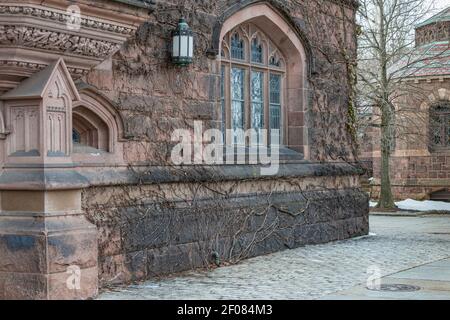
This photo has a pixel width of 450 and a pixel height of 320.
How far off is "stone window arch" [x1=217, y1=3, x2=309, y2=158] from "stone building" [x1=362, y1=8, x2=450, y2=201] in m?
15.5

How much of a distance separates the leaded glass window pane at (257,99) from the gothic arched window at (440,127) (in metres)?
17.9

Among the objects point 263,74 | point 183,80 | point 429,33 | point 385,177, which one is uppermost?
point 429,33

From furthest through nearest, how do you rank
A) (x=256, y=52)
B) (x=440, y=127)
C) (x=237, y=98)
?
(x=440, y=127) → (x=256, y=52) → (x=237, y=98)

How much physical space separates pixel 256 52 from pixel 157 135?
356 cm

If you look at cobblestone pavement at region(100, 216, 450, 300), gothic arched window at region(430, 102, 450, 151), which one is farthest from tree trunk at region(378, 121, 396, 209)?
cobblestone pavement at region(100, 216, 450, 300)

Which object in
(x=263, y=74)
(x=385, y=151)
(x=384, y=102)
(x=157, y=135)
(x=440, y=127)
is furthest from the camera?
(x=440, y=127)

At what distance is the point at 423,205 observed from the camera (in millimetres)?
28688

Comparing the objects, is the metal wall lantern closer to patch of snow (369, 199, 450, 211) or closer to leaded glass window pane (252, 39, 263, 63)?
leaded glass window pane (252, 39, 263, 63)

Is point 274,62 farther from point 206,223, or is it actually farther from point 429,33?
point 429,33

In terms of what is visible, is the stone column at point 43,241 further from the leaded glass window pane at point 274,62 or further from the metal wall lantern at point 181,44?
the leaded glass window pane at point 274,62

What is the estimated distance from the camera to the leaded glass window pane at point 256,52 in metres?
13.3

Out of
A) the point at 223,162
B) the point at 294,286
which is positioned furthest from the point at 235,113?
the point at 294,286

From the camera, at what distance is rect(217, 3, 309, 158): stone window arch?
41.2 ft

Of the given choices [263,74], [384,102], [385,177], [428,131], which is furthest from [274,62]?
[428,131]
